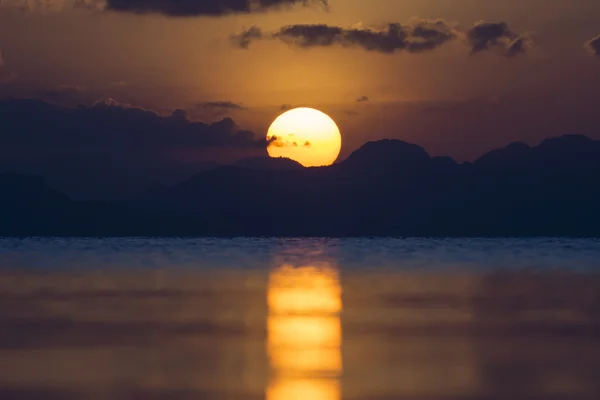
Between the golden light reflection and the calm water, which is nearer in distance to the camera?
the golden light reflection

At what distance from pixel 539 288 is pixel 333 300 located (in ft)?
36.2

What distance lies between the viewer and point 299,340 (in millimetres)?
28672

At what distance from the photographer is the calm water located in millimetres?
21484

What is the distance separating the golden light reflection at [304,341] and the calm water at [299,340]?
4cm

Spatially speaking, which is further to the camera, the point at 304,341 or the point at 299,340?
the point at 299,340

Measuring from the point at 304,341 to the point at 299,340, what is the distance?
0.20 metres

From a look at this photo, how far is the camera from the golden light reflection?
2125cm

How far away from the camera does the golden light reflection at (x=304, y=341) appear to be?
2125 centimetres

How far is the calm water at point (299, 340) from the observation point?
70.5ft

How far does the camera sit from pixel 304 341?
28.5 meters

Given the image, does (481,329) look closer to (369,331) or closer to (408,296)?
(369,331)

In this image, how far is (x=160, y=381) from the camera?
2219 cm

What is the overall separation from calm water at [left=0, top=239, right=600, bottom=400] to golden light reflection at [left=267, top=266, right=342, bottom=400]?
4cm

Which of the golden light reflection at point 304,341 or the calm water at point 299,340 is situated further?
the calm water at point 299,340
